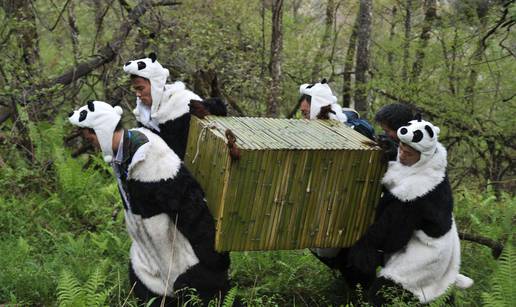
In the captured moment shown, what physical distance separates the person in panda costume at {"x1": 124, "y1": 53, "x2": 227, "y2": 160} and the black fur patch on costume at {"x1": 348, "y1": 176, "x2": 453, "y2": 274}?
1.54 metres

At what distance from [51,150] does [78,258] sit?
2.86 meters

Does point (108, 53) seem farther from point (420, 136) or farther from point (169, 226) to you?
point (420, 136)

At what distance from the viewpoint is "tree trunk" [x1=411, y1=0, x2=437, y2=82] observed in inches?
368

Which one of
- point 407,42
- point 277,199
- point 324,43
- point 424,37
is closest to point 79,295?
point 277,199

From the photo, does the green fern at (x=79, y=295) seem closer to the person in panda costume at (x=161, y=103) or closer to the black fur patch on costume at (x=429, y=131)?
the person in panda costume at (x=161, y=103)

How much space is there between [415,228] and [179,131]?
2.02 m

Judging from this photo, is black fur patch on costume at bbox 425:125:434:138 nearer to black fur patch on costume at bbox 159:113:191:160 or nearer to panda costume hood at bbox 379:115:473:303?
panda costume hood at bbox 379:115:473:303

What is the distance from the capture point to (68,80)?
7926mm

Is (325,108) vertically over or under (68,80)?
over

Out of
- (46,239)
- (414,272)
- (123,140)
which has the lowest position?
(46,239)

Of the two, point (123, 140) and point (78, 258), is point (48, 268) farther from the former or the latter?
point (123, 140)

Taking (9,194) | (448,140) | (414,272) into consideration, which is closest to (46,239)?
(9,194)

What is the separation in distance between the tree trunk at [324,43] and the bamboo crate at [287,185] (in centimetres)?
764

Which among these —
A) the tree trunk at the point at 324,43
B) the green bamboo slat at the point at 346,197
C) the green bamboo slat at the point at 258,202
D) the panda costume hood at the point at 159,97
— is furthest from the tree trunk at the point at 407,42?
the green bamboo slat at the point at 258,202
